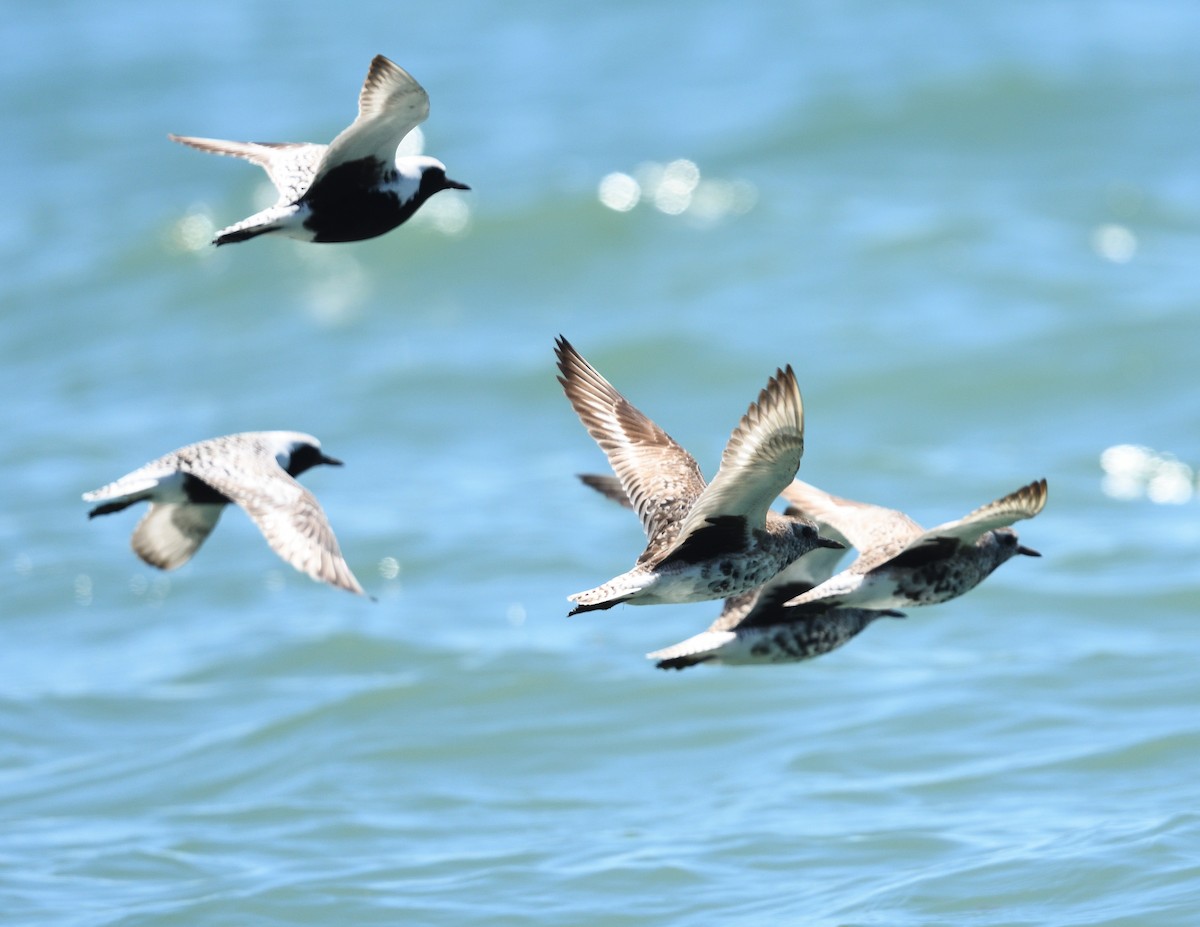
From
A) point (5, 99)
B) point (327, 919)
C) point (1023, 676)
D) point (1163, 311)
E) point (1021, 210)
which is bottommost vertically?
point (327, 919)

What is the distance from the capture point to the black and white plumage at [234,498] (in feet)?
22.0

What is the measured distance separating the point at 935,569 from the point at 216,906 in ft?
13.6

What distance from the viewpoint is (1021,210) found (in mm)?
21328

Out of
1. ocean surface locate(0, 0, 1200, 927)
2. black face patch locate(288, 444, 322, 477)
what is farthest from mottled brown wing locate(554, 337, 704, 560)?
ocean surface locate(0, 0, 1200, 927)

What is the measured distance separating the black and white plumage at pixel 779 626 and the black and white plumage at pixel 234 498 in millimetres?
1737

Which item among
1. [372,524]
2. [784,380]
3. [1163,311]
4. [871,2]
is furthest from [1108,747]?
[871,2]

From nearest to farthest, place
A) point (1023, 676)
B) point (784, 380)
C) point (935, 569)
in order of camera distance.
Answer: point (784, 380)
point (935, 569)
point (1023, 676)

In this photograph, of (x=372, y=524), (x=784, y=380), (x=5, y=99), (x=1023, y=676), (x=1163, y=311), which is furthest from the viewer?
(x=5, y=99)

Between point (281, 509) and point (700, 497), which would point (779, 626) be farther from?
point (281, 509)

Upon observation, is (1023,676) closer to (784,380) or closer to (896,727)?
(896,727)

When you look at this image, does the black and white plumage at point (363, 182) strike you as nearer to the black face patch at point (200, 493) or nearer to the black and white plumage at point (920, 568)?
the black face patch at point (200, 493)

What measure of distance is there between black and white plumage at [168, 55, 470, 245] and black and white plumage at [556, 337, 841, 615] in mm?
821

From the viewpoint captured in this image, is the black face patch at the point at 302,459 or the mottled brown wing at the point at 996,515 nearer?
the mottled brown wing at the point at 996,515

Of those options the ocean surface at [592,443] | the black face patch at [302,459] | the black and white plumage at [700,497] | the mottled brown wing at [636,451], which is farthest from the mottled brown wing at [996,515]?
the black face patch at [302,459]
